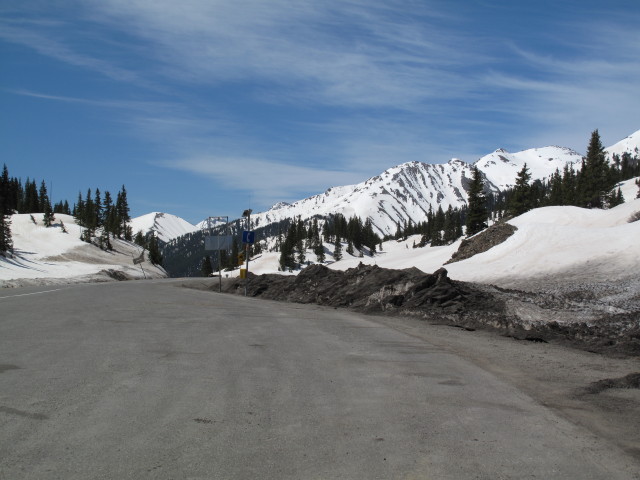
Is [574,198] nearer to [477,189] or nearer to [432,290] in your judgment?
[477,189]

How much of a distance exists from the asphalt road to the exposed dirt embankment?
14.5ft

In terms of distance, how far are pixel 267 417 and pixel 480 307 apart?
1196 centimetres

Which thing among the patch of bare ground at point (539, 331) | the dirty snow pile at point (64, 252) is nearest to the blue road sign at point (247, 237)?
the patch of bare ground at point (539, 331)

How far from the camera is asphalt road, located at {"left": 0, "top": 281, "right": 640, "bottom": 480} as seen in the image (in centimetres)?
441

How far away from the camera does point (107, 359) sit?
8.31m

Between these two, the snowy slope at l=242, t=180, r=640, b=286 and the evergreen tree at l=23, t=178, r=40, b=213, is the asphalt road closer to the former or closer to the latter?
the snowy slope at l=242, t=180, r=640, b=286

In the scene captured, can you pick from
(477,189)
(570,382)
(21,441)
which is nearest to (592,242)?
(570,382)

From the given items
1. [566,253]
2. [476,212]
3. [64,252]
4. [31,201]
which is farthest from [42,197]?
[566,253]

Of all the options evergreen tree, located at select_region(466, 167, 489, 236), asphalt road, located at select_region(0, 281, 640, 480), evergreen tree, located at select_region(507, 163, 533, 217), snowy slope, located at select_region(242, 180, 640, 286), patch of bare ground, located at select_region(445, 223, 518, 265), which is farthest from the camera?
evergreen tree, located at select_region(507, 163, 533, 217)

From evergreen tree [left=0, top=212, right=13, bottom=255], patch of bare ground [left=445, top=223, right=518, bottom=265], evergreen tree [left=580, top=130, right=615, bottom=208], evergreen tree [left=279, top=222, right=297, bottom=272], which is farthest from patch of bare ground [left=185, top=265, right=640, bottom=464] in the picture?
evergreen tree [left=279, top=222, right=297, bottom=272]

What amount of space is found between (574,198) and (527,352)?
85927 mm

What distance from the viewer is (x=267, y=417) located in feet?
18.4

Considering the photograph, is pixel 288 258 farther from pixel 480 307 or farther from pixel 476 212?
pixel 480 307

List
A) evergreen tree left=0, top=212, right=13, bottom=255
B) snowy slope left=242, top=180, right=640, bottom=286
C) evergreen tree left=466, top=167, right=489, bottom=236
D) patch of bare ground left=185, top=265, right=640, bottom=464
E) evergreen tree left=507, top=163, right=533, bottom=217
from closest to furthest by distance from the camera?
patch of bare ground left=185, top=265, right=640, bottom=464 < snowy slope left=242, top=180, right=640, bottom=286 < evergreen tree left=0, top=212, right=13, bottom=255 < evergreen tree left=466, top=167, right=489, bottom=236 < evergreen tree left=507, top=163, right=533, bottom=217
